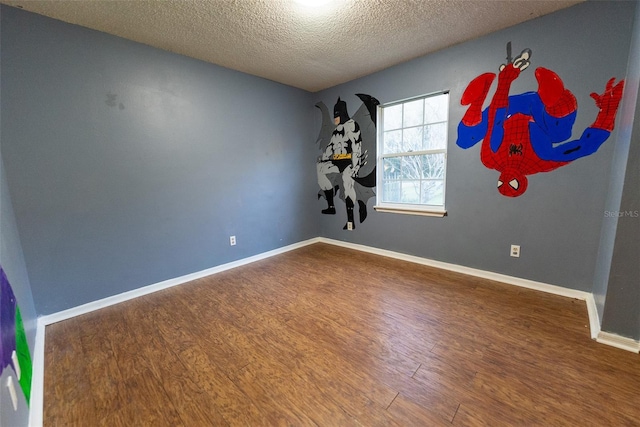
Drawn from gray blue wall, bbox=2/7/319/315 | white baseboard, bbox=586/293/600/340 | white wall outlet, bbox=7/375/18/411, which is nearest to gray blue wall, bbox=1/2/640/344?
gray blue wall, bbox=2/7/319/315

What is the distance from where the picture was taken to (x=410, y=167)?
3.20 metres

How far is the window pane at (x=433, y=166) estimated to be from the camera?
9.57 ft

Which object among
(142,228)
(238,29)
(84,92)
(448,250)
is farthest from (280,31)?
(448,250)

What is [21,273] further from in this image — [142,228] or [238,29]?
[238,29]

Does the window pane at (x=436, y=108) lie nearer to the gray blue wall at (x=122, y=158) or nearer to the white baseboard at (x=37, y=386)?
the gray blue wall at (x=122, y=158)

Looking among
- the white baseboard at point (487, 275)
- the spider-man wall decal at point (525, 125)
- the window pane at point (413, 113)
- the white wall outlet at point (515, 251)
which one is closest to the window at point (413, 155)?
the window pane at point (413, 113)

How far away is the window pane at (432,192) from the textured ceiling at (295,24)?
1.46m

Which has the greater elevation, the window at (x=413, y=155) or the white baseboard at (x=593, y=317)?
the window at (x=413, y=155)

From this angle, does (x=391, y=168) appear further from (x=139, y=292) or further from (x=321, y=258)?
A: (x=139, y=292)

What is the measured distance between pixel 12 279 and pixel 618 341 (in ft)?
12.1

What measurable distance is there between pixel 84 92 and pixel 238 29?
1.43m

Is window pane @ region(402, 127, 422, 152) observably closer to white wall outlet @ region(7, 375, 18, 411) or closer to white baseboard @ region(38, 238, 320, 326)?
white baseboard @ region(38, 238, 320, 326)

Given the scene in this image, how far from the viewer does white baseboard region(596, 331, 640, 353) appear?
1536mm

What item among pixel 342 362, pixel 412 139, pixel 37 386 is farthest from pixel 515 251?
pixel 37 386
